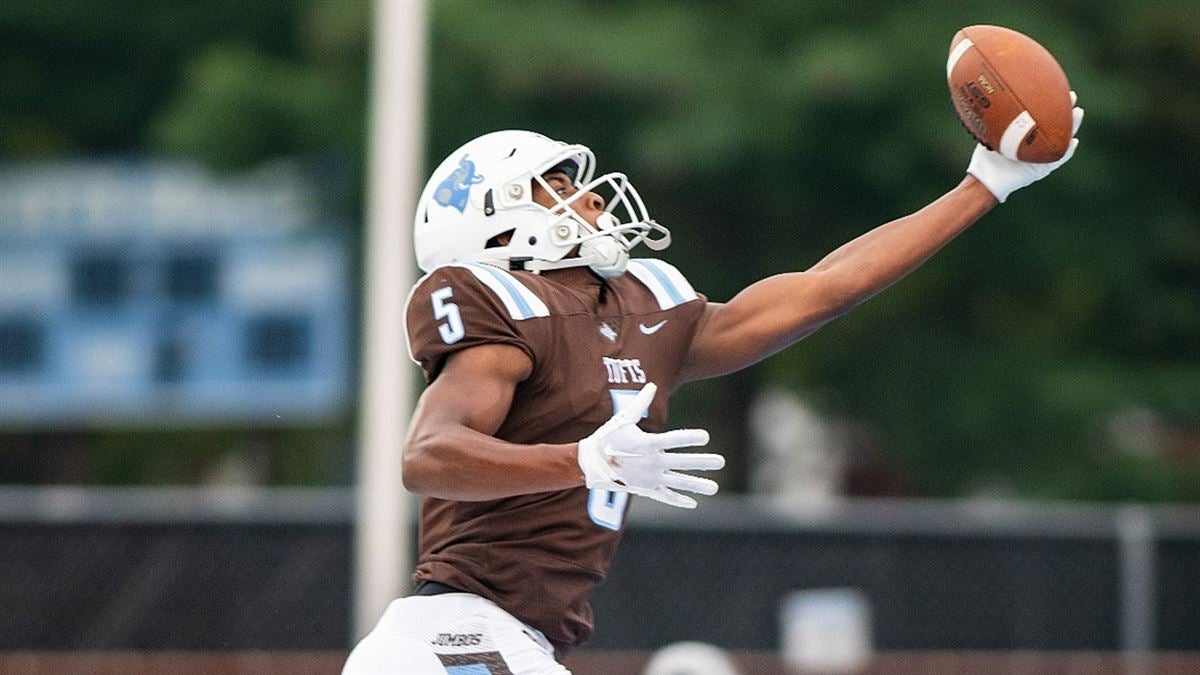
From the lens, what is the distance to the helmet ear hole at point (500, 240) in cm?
400

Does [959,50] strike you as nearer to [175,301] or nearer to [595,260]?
[595,260]

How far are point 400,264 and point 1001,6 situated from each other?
5344 mm

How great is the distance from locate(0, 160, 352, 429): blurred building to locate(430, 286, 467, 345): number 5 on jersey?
8.53 meters

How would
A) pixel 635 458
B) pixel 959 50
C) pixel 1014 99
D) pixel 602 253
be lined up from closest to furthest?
pixel 635 458
pixel 602 253
pixel 1014 99
pixel 959 50

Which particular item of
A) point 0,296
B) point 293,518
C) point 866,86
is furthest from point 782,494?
point 293,518

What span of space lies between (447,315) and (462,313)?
3 centimetres

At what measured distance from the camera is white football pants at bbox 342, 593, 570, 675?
3688mm

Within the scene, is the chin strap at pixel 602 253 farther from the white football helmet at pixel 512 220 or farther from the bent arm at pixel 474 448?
the bent arm at pixel 474 448

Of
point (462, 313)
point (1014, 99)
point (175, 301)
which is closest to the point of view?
point (462, 313)

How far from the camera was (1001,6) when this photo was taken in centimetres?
1222

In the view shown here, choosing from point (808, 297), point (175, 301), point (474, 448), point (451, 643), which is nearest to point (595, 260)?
point (808, 297)

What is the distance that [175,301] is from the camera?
12656 millimetres

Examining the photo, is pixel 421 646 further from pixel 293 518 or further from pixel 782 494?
pixel 782 494

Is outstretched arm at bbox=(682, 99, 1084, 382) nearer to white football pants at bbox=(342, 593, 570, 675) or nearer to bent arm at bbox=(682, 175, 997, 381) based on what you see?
bent arm at bbox=(682, 175, 997, 381)
